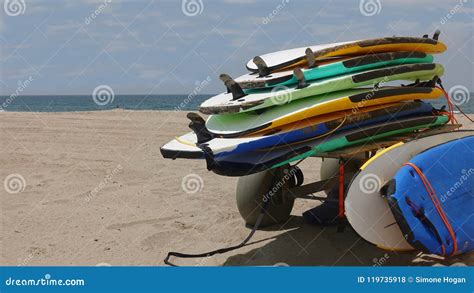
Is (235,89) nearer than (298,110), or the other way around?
(298,110)

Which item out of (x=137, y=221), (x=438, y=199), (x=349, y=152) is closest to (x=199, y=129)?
(x=349, y=152)

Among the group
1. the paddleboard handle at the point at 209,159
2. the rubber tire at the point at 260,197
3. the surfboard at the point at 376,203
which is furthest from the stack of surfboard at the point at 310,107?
the rubber tire at the point at 260,197

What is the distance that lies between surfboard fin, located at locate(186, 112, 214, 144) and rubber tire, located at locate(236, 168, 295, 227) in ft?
2.67

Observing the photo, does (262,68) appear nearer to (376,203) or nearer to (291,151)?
(291,151)

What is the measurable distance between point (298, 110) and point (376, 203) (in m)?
0.96

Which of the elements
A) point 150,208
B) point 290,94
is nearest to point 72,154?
point 150,208

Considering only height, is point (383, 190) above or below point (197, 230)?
below

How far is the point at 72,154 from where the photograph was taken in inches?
391

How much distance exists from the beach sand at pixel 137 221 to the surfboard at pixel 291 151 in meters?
0.89

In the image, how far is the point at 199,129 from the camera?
5102 millimetres

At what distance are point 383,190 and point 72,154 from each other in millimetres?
6661

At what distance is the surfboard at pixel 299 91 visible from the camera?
15.7 feet

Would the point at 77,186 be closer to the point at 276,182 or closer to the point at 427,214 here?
the point at 276,182

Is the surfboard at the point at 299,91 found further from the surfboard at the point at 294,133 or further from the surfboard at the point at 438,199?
the surfboard at the point at 438,199
